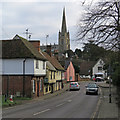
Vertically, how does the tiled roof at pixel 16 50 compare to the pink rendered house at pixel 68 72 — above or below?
above

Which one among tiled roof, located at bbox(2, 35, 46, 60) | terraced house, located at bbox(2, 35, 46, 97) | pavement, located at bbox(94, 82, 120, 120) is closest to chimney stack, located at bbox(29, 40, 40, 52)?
tiled roof, located at bbox(2, 35, 46, 60)

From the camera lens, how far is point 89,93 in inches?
1353

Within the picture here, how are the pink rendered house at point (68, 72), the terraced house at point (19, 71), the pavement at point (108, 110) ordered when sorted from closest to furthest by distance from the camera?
1. the pavement at point (108, 110)
2. the terraced house at point (19, 71)
3. the pink rendered house at point (68, 72)

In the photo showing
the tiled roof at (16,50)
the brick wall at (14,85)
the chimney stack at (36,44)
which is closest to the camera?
the brick wall at (14,85)

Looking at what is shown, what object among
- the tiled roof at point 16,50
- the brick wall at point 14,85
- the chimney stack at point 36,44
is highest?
the chimney stack at point 36,44

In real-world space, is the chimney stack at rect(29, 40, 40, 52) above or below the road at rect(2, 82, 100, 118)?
above

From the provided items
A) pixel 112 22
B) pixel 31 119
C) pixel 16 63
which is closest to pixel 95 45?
pixel 112 22

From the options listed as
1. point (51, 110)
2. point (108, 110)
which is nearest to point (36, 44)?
point (51, 110)

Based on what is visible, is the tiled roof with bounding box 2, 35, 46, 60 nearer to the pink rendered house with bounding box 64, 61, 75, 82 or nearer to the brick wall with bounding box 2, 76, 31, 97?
the brick wall with bounding box 2, 76, 31, 97

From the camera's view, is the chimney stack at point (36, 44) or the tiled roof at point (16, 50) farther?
the chimney stack at point (36, 44)

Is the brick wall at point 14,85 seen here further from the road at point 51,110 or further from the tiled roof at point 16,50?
the road at point 51,110

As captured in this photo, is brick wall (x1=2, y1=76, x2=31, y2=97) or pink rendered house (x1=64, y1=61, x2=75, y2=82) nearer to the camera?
brick wall (x1=2, y1=76, x2=31, y2=97)

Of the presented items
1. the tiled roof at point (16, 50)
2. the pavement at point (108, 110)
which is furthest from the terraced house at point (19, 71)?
the pavement at point (108, 110)

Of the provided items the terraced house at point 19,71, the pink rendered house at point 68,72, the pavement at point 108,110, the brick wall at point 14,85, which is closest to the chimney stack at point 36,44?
the terraced house at point 19,71
